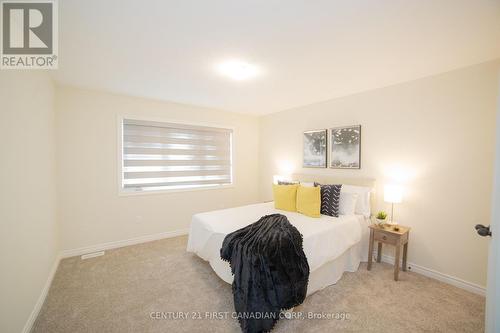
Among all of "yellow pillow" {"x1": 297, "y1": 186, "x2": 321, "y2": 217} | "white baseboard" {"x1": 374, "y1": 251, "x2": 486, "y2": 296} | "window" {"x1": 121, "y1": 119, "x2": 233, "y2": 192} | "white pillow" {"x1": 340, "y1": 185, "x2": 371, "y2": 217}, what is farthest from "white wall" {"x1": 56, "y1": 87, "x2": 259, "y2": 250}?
"white baseboard" {"x1": 374, "y1": 251, "x2": 486, "y2": 296}

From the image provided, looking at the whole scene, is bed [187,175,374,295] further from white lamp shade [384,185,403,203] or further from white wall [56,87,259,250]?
white wall [56,87,259,250]

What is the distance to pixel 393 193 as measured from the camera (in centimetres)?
260

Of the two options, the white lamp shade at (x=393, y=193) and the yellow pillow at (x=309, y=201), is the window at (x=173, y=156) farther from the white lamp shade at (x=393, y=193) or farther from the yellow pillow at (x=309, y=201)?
the white lamp shade at (x=393, y=193)

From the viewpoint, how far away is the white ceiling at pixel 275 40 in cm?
147

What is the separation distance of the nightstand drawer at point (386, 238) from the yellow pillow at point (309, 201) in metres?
0.73

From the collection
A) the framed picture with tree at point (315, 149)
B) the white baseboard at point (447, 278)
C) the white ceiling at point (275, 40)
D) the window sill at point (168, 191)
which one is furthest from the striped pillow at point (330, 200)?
the window sill at point (168, 191)

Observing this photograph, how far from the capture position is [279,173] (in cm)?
455

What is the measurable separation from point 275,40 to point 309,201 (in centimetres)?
202

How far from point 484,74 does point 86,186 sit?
5.18m

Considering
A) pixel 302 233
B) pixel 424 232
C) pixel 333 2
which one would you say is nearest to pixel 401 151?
pixel 424 232

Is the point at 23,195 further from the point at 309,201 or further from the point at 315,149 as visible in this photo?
the point at 315,149

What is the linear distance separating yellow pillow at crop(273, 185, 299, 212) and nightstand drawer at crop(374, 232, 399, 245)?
42.2 inches

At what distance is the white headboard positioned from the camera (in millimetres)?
3062

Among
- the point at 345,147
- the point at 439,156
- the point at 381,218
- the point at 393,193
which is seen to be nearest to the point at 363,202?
the point at 381,218
